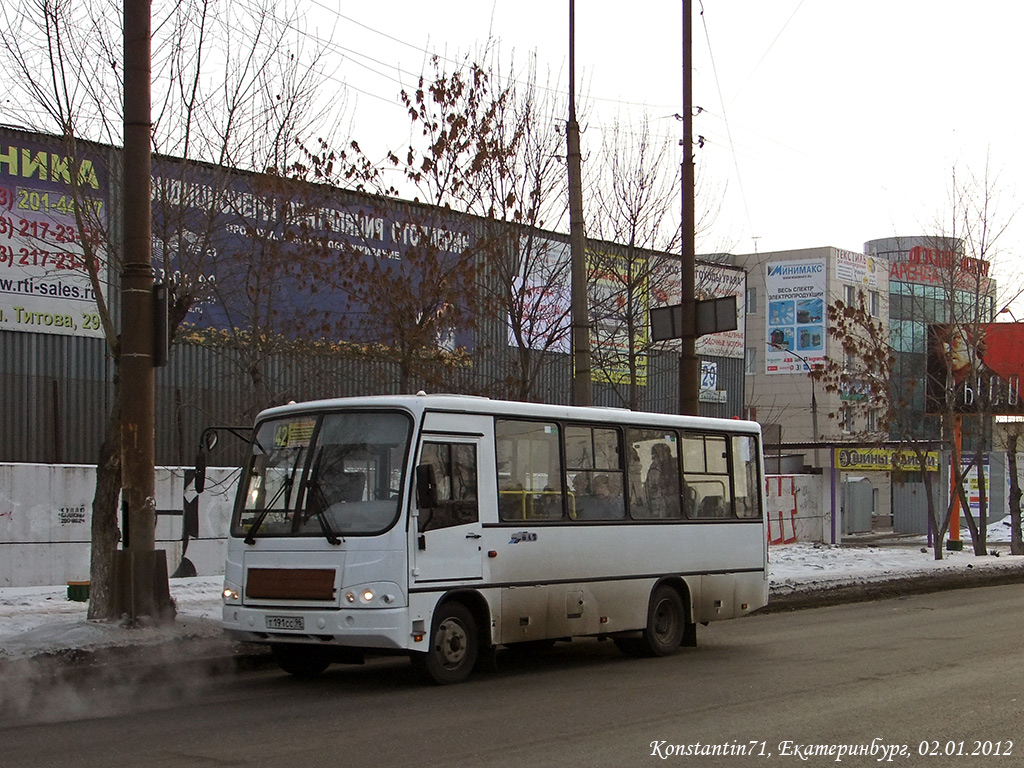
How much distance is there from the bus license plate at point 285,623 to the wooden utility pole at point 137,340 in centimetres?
252

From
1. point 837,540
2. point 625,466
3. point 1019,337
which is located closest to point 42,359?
point 625,466

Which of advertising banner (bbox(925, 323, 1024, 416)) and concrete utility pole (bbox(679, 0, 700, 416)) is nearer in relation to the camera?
concrete utility pole (bbox(679, 0, 700, 416))

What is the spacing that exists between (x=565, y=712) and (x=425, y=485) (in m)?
2.21

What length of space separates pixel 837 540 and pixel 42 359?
21682 millimetres

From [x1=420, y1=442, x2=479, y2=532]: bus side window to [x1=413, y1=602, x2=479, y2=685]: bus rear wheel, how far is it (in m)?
0.74

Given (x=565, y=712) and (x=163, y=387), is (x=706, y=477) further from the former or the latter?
(x=163, y=387)

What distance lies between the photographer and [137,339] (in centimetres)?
1277

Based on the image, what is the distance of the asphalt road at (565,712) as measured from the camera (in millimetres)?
7715

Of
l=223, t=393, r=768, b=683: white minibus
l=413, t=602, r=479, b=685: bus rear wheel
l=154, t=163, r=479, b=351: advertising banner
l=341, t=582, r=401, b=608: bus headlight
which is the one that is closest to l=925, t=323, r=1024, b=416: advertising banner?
l=154, t=163, r=479, b=351: advertising banner

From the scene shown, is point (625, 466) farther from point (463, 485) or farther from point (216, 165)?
point (216, 165)

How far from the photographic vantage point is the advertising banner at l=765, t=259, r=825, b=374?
73812mm

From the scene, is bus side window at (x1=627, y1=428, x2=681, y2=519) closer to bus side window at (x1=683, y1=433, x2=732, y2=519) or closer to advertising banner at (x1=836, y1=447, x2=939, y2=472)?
bus side window at (x1=683, y1=433, x2=732, y2=519)

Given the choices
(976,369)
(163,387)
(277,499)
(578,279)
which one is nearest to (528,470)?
(277,499)

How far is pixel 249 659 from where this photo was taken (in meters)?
12.4
